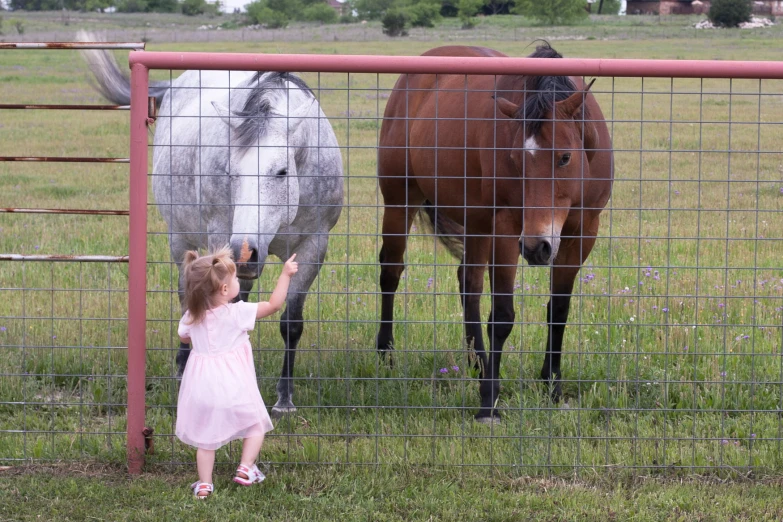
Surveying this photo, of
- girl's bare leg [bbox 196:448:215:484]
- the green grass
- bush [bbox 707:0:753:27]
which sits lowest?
the green grass

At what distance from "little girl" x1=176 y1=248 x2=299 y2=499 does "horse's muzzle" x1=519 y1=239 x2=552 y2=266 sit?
113 cm

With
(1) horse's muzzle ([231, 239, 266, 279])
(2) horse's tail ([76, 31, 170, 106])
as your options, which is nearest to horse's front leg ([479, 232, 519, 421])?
(1) horse's muzzle ([231, 239, 266, 279])

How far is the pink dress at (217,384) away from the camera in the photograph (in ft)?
11.8

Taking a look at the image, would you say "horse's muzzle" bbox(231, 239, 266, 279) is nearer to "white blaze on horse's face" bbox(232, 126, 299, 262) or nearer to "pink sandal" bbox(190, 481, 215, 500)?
"white blaze on horse's face" bbox(232, 126, 299, 262)

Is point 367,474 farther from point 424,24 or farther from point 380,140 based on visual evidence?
point 424,24

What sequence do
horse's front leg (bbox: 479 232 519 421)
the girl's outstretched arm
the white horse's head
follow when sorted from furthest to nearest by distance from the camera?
horse's front leg (bbox: 479 232 519 421) < the white horse's head < the girl's outstretched arm

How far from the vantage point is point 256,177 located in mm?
4285

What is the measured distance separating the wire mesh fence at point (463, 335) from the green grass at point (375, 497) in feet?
0.51

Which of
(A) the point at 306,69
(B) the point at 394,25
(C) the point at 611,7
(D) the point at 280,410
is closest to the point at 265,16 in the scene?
(B) the point at 394,25

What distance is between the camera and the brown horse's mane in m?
4.10

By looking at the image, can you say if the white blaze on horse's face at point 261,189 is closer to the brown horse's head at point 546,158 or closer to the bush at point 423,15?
the brown horse's head at point 546,158

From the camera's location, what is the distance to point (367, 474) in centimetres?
389

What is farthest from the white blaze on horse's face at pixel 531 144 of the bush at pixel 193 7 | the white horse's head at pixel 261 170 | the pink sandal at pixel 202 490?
the bush at pixel 193 7

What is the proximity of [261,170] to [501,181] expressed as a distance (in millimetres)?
1231
